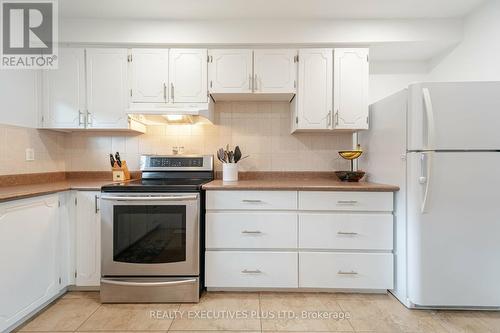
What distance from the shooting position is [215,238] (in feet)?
6.64

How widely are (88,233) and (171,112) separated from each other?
1.21 meters

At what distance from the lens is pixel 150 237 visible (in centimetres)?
193

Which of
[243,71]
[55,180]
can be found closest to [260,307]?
[243,71]

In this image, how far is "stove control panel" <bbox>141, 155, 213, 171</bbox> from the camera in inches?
99.9

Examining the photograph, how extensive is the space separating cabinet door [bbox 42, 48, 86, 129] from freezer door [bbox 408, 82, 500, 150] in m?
2.85

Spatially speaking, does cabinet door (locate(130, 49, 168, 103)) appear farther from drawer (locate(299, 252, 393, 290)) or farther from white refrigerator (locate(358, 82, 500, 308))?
white refrigerator (locate(358, 82, 500, 308))

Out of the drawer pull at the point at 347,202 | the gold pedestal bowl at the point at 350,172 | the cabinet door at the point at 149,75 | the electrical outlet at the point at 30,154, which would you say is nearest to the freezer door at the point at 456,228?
the drawer pull at the point at 347,202

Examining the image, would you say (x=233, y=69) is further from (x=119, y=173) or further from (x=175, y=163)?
→ (x=119, y=173)

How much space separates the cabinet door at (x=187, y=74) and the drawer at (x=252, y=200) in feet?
3.11

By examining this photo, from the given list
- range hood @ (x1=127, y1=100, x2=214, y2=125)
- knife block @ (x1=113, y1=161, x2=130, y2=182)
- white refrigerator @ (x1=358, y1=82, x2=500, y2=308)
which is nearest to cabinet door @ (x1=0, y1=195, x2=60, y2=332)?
knife block @ (x1=113, y1=161, x2=130, y2=182)

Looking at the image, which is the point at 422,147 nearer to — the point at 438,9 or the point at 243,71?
the point at 438,9

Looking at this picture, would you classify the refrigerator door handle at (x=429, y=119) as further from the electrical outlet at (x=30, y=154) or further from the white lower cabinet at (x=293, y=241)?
the electrical outlet at (x=30, y=154)

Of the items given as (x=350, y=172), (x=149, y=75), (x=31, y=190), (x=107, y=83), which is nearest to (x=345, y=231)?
(x=350, y=172)

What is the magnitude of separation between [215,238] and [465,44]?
112 inches
